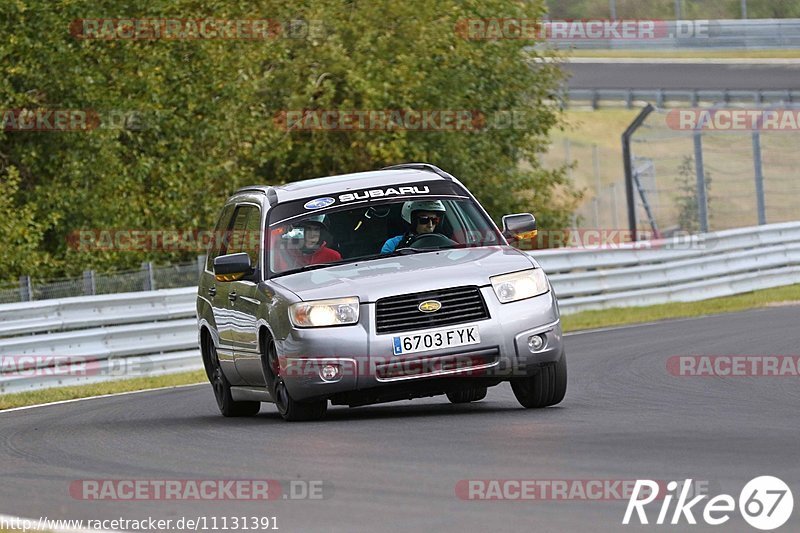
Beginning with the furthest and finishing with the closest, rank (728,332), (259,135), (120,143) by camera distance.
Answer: (259,135) → (120,143) → (728,332)

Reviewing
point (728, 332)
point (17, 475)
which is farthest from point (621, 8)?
point (17, 475)

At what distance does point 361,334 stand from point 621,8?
4515 centimetres

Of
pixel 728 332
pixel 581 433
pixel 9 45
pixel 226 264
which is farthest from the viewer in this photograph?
pixel 9 45

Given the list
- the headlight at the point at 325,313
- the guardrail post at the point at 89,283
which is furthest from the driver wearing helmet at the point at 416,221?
the guardrail post at the point at 89,283

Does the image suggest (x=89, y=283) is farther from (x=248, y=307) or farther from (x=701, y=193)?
(x=701, y=193)

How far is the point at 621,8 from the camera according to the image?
53938mm

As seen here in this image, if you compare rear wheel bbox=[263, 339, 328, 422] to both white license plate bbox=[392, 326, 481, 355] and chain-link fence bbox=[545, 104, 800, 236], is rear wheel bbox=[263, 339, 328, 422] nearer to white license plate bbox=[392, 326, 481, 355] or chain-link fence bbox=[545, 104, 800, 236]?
white license plate bbox=[392, 326, 481, 355]

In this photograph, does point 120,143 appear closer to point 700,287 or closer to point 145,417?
point 700,287

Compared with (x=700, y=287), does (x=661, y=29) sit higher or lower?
higher

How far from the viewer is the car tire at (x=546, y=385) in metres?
10.8

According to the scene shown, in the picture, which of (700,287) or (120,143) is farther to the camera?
(120,143)

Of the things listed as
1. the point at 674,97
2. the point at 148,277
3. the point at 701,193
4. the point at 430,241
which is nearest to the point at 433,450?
the point at 430,241

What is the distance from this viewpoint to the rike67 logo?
6.24 meters

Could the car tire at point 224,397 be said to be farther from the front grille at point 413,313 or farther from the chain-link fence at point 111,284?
the chain-link fence at point 111,284
